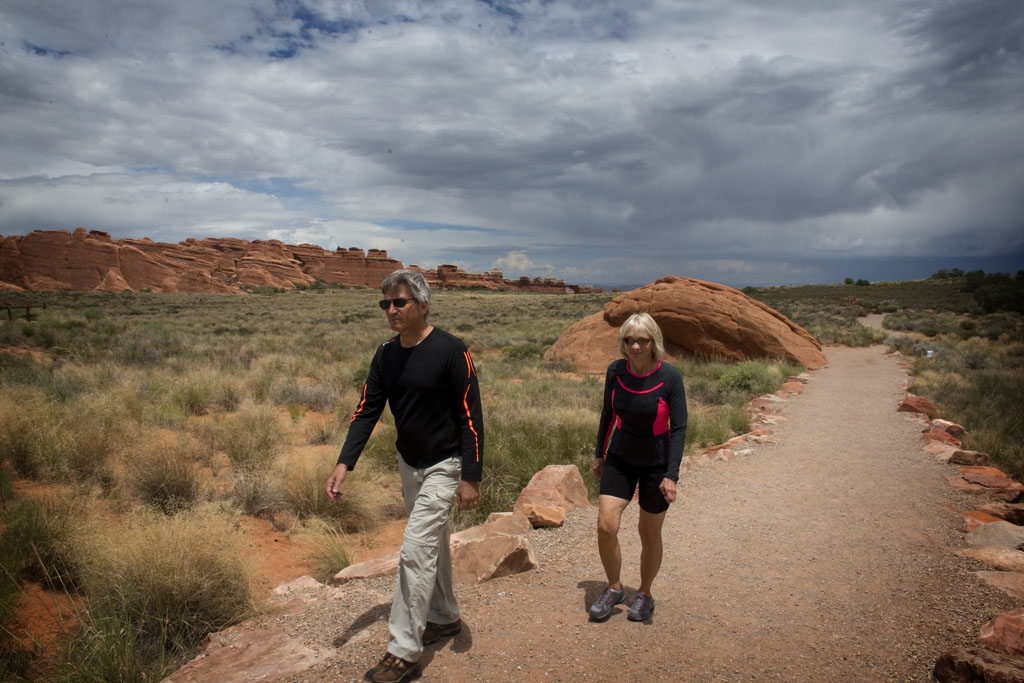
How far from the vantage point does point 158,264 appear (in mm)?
74562

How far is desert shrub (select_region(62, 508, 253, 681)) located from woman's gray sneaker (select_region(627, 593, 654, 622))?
250 cm

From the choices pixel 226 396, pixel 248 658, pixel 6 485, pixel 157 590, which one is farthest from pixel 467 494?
pixel 226 396

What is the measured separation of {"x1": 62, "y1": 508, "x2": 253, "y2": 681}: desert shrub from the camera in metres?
3.01

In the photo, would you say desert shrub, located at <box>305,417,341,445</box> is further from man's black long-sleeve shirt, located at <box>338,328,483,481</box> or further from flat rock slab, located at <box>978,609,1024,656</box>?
flat rock slab, located at <box>978,609,1024,656</box>

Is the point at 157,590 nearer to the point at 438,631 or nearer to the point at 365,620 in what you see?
the point at 365,620

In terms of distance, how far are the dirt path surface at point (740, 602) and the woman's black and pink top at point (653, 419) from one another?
3.40 ft

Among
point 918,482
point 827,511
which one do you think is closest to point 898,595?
point 827,511

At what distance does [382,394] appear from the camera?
10.3 feet

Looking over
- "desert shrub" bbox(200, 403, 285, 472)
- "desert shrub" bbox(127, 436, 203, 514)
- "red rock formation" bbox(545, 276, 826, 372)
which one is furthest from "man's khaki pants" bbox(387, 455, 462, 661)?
"red rock formation" bbox(545, 276, 826, 372)

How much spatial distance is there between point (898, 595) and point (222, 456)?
687 centimetres

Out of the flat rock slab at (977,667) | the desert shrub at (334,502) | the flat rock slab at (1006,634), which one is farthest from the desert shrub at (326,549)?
the flat rock slab at (1006,634)

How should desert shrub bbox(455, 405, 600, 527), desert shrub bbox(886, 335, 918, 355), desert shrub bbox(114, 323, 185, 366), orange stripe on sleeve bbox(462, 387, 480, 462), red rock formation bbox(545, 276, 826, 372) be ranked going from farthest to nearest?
desert shrub bbox(886, 335, 918, 355), red rock formation bbox(545, 276, 826, 372), desert shrub bbox(114, 323, 185, 366), desert shrub bbox(455, 405, 600, 527), orange stripe on sleeve bbox(462, 387, 480, 462)

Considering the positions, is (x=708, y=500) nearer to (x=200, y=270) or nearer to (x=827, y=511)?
(x=827, y=511)

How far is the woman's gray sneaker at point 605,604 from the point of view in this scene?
3.26 m
